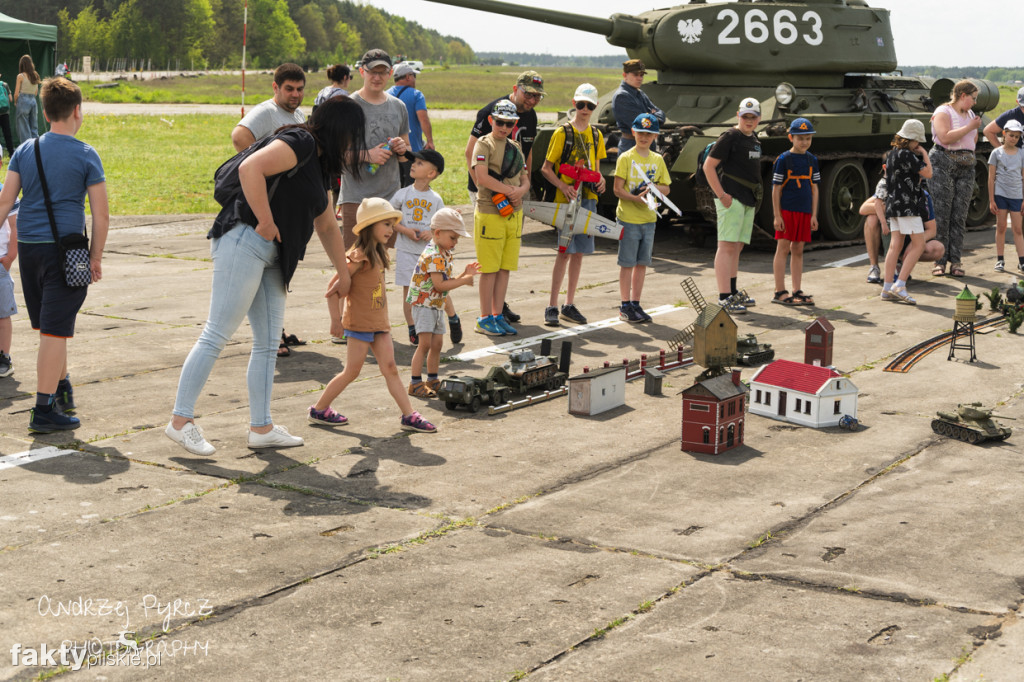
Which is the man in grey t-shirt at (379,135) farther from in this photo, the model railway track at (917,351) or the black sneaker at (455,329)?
the model railway track at (917,351)

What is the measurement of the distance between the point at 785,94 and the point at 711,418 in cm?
879

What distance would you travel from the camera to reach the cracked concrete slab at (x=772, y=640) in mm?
3939

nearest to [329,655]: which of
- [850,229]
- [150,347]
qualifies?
[150,347]

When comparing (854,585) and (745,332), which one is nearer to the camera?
(854,585)

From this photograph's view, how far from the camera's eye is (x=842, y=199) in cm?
1497

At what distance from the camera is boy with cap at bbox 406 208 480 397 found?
7.38 meters

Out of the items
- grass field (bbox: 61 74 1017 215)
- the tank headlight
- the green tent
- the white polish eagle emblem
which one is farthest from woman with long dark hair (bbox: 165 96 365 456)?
the green tent

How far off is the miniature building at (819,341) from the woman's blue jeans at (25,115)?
15.0 m

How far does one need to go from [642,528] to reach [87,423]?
3.33 m

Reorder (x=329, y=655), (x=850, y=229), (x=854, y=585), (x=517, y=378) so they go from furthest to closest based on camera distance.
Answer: (x=850, y=229) → (x=517, y=378) → (x=854, y=585) → (x=329, y=655)

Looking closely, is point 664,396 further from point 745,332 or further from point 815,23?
point 815,23

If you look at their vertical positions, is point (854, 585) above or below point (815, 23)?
below

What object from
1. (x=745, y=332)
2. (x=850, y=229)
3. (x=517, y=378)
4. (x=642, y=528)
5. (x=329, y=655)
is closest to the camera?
(x=329, y=655)

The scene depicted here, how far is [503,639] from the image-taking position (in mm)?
4184
